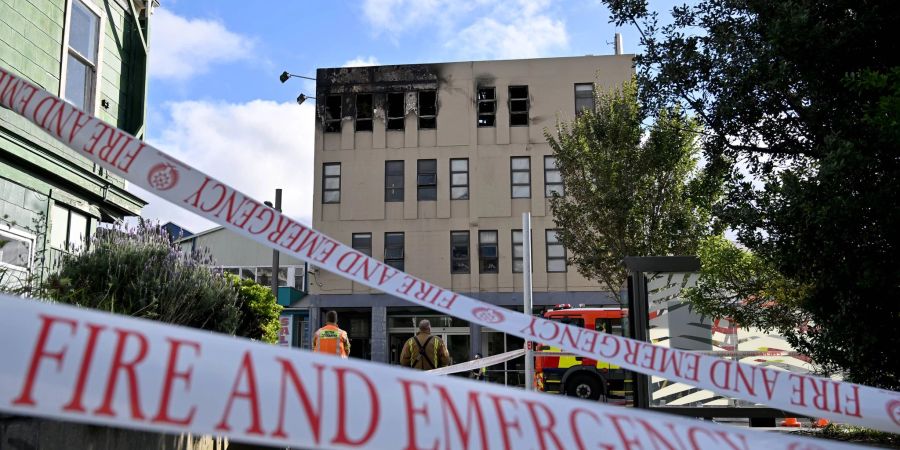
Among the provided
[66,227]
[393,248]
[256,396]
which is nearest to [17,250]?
[66,227]

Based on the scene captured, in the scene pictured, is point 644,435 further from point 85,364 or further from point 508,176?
point 508,176

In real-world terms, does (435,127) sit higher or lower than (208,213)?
higher

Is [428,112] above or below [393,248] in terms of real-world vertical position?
above

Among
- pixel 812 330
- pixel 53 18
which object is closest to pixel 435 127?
pixel 53 18

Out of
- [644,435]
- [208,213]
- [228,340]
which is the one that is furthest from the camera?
[208,213]

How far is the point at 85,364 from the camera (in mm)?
1569

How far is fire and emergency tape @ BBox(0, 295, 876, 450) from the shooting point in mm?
1536

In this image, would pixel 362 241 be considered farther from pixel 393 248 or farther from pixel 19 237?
pixel 19 237

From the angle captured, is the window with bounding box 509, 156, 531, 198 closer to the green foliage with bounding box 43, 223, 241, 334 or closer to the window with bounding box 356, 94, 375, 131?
the window with bounding box 356, 94, 375, 131

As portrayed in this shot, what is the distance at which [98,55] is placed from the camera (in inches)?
456

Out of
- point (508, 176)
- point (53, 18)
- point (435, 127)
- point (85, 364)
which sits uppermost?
point (435, 127)

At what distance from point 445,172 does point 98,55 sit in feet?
71.6

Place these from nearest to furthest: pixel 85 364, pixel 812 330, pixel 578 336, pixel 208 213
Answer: pixel 85 364
pixel 208 213
pixel 578 336
pixel 812 330

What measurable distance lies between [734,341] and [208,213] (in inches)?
334
